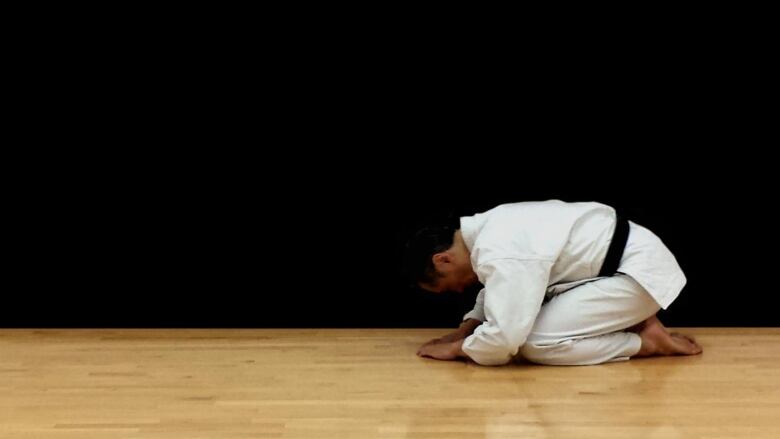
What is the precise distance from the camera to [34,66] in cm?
335

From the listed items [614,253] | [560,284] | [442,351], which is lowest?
[442,351]

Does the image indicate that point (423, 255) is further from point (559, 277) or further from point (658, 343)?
point (658, 343)

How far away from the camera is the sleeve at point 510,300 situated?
2.60 meters

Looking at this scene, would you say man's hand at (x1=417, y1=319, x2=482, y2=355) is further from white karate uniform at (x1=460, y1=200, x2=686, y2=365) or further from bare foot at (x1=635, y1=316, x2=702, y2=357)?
bare foot at (x1=635, y1=316, x2=702, y2=357)

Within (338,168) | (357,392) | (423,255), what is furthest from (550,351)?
(338,168)

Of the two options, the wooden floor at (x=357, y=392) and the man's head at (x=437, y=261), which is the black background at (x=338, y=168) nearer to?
the wooden floor at (x=357, y=392)

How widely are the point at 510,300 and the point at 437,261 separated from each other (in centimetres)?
28

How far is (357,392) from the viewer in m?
2.42

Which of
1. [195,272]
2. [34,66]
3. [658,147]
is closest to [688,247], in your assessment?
[658,147]

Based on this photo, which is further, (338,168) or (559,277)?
(338,168)

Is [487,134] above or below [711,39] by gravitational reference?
below

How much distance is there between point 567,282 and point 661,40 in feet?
3.39

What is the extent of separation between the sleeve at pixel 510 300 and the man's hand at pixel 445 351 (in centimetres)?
16

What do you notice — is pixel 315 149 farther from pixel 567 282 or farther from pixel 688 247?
pixel 688 247
